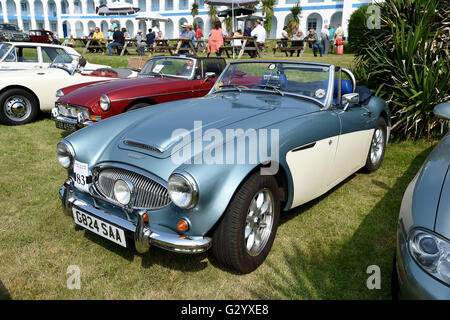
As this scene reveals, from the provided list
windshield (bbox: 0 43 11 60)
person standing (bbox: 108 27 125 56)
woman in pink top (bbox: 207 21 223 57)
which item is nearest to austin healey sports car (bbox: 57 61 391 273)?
windshield (bbox: 0 43 11 60)

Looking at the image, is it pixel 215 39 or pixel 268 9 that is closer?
pixel 215 39

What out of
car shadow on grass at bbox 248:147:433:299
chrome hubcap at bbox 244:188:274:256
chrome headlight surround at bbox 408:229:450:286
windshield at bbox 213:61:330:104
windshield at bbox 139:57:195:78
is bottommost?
car shadow on grass at bbox 248:147:433:299

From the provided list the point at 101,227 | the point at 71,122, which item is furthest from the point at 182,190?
the point at 71,122

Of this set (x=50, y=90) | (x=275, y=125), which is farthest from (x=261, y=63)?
(x=50, y=90)

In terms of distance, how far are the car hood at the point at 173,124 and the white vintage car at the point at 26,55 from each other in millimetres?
5389

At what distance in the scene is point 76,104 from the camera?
5.50 meters

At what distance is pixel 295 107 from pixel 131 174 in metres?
1.60

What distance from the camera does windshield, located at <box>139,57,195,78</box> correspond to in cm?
655

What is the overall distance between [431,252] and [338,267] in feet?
3.40

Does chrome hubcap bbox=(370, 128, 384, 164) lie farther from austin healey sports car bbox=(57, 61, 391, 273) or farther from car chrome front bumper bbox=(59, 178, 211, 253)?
car chrome front bumper bbox=(59, 178, 211, 253)

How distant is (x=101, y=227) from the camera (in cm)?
255

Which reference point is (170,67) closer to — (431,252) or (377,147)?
(377,147)

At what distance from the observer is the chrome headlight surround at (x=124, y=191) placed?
2.47 meters

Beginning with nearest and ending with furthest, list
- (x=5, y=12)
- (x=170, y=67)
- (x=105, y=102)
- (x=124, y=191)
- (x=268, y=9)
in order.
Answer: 1. (x=124, y=191)
2. (x=105, y=102)
3. (x=170, y=67)
4. (x=268, y=9)
5. (x=5, y=12)
